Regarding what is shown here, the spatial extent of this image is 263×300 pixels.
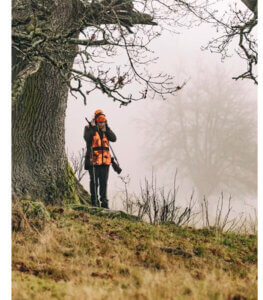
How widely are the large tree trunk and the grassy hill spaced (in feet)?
3.00

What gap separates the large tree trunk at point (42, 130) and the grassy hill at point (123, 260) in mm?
914

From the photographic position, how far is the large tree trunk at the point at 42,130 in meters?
7.94

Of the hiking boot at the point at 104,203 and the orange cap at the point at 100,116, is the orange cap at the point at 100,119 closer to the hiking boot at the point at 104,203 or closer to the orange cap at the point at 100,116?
the orange cap at the point at 100,116

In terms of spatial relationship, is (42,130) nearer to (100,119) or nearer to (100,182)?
(100,119)

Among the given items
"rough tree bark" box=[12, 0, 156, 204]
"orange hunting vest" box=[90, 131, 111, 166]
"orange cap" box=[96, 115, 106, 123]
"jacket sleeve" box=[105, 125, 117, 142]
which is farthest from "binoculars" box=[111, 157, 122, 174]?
"rough tree bark" box=[12, 0, 156, 204]

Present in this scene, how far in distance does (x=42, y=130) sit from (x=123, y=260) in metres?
3.77

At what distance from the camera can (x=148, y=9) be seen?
8.33 meters

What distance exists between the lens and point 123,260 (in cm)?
527

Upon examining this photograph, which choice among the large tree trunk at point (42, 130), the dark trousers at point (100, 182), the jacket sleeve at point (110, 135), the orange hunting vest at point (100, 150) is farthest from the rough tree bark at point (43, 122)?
the jacket sleeve at point (110, 135)

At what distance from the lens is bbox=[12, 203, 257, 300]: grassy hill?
12.9 ft

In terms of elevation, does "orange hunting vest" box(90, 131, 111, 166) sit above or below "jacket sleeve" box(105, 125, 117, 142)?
below

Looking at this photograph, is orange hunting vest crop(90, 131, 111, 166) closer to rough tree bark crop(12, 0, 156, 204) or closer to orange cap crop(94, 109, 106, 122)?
orange cap crop(94, 109, 106, 122)

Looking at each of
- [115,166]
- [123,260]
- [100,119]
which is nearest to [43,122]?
[100,119]

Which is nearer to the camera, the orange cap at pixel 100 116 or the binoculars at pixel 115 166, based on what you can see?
the orange cap at pixel 100 116
